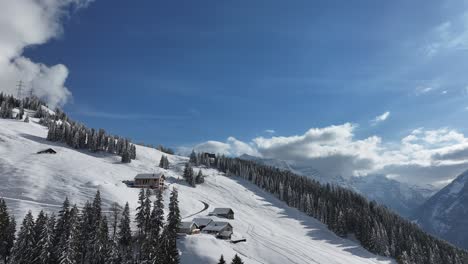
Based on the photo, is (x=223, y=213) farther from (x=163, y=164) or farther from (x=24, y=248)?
(x=163, y=164)

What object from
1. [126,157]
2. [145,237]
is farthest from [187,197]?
[145,237]

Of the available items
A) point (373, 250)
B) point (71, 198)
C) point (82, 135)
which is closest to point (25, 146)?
point (82, 135)

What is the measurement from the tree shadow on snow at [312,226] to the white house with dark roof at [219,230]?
52.4 metres

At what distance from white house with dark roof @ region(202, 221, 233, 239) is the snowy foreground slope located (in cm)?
398

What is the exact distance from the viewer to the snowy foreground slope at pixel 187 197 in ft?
273

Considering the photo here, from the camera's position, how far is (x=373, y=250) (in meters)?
134

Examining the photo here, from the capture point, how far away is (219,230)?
285 ft

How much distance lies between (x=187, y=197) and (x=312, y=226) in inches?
2126

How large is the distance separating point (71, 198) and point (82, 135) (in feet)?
289

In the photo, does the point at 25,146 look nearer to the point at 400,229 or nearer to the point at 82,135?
the point at 82,135

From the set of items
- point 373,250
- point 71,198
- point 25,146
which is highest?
point 25,146

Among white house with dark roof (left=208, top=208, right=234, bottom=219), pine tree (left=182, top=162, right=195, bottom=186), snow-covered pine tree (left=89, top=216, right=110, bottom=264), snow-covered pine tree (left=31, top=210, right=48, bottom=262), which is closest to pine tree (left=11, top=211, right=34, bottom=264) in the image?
snow-covered pine tree (left=31, top=210, right=48, bottom=262)

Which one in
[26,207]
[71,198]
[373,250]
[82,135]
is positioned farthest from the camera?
[82,135]

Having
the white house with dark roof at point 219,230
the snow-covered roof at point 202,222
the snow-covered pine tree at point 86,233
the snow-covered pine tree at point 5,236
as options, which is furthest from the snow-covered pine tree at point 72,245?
the snow-covered roof at point 202,222
